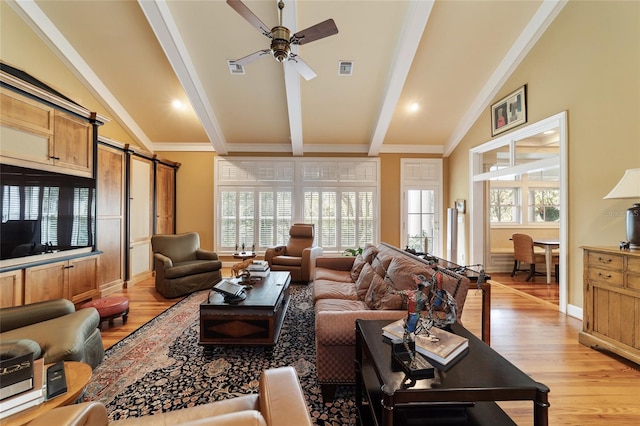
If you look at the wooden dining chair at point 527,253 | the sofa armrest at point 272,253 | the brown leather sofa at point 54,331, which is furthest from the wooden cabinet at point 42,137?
the wooden dining chair at point 527,253

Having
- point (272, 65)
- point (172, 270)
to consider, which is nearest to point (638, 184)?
point (272, 65)

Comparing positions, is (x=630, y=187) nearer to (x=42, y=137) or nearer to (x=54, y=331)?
(x=54, y=331)

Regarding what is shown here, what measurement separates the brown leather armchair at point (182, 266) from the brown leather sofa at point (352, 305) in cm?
230

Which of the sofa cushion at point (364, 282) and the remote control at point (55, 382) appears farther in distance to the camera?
the sofa cushion at point (364, 282)

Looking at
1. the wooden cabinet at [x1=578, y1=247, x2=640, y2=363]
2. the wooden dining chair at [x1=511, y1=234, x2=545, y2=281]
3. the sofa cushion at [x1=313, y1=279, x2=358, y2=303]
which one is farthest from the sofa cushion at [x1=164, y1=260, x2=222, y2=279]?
the wooden dining chair at [x1=511, y1=234, x2=545, y2=281]

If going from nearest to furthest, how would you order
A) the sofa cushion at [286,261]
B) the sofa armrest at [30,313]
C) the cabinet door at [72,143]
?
the sofa armrest at [30,313] < the cabinet door at [72,143] < the sofa cushion at [286,261]

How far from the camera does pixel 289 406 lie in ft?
2.93

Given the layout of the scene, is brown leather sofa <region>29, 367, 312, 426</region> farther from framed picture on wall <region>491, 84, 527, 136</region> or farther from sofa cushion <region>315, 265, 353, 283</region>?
framed picture on wall <region>491, 84, 527, 136</region>

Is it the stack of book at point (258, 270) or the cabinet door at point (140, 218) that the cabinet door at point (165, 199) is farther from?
the stack of book at point (258, 270)

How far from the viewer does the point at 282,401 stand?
35.8 inches

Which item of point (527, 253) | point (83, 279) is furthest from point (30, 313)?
point (527, 253)

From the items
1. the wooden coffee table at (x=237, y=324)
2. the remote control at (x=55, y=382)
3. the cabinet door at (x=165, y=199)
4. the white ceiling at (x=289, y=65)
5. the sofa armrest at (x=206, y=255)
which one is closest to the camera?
the remote control at (x=55, y=382)

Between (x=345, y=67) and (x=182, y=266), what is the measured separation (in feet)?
13.5

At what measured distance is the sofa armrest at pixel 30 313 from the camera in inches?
75.2
